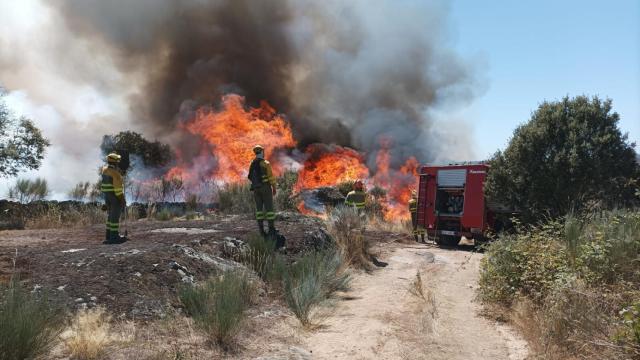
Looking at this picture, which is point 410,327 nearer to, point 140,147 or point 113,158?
point 113,158

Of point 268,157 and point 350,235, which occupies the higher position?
point 268,157

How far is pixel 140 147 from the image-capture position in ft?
110

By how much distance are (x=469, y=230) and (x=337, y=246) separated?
255 inches

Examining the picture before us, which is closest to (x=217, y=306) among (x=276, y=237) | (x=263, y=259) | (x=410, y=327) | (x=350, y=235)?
(x=410, y=327)

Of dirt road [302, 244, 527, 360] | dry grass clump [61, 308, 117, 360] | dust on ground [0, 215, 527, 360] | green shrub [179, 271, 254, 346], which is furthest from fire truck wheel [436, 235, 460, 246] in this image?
dry grass clump [61, 308, 117, 360]


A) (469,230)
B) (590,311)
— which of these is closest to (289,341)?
(590,311)

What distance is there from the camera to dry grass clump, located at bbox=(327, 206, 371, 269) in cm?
1103

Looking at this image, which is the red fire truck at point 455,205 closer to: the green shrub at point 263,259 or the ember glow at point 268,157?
the green shrub at point 263,259

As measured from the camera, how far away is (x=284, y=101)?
38.5 m

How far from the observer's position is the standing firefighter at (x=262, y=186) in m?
10.1

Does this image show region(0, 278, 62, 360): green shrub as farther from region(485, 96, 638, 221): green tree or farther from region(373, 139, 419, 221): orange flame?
region(373, 139, 419, 221): orange flame

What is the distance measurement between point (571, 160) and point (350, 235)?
17.6ft

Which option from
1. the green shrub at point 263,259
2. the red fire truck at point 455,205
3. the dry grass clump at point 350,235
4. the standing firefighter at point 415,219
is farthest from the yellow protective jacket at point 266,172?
the standing firefighter at point 415,219

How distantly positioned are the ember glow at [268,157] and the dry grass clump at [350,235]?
18.0 m
